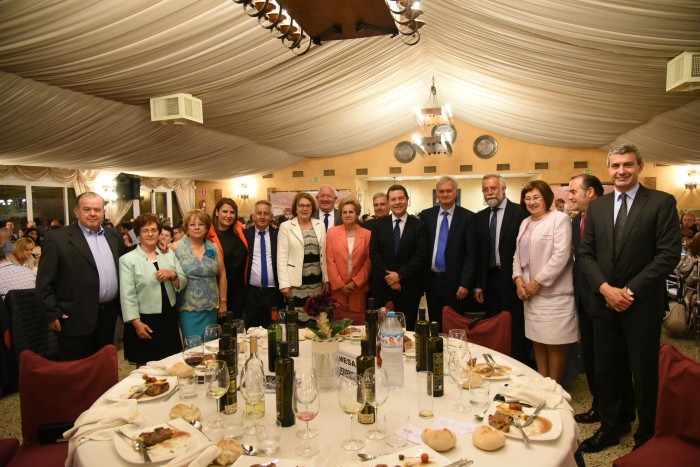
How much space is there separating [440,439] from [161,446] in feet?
3.00

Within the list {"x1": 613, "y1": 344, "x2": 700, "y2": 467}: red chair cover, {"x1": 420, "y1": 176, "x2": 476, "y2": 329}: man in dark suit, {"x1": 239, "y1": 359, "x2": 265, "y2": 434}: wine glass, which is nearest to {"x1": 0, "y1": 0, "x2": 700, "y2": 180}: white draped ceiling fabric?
{"x1": 420, "y1": 176, "x2": 476, "y2": 329}: man in dark suit

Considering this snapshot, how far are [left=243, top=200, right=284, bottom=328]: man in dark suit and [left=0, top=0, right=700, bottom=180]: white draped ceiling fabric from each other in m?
2.06

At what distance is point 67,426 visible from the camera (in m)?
2.05

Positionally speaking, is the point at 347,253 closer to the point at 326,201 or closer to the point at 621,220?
the point at 326,201

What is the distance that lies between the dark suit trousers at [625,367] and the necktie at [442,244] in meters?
1.46

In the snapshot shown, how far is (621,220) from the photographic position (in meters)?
2.73

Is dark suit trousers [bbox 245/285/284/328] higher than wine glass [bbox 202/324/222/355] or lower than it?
lower

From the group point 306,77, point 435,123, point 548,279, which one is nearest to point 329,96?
point 306,77

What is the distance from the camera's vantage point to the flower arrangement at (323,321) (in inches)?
76.5

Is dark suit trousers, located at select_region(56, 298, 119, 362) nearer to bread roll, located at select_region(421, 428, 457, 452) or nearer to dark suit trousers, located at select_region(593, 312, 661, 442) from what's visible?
bread roll, located at select_region(421, 428, 457, 452)

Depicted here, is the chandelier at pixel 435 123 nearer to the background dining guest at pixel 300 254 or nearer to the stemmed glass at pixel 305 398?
the background dining guest at pixel 300 254

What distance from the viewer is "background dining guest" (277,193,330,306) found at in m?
4.04

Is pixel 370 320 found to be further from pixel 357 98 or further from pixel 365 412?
pixel 357 98

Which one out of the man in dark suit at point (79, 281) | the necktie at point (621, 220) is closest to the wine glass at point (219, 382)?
the man in dark suit at point (79, 281)
